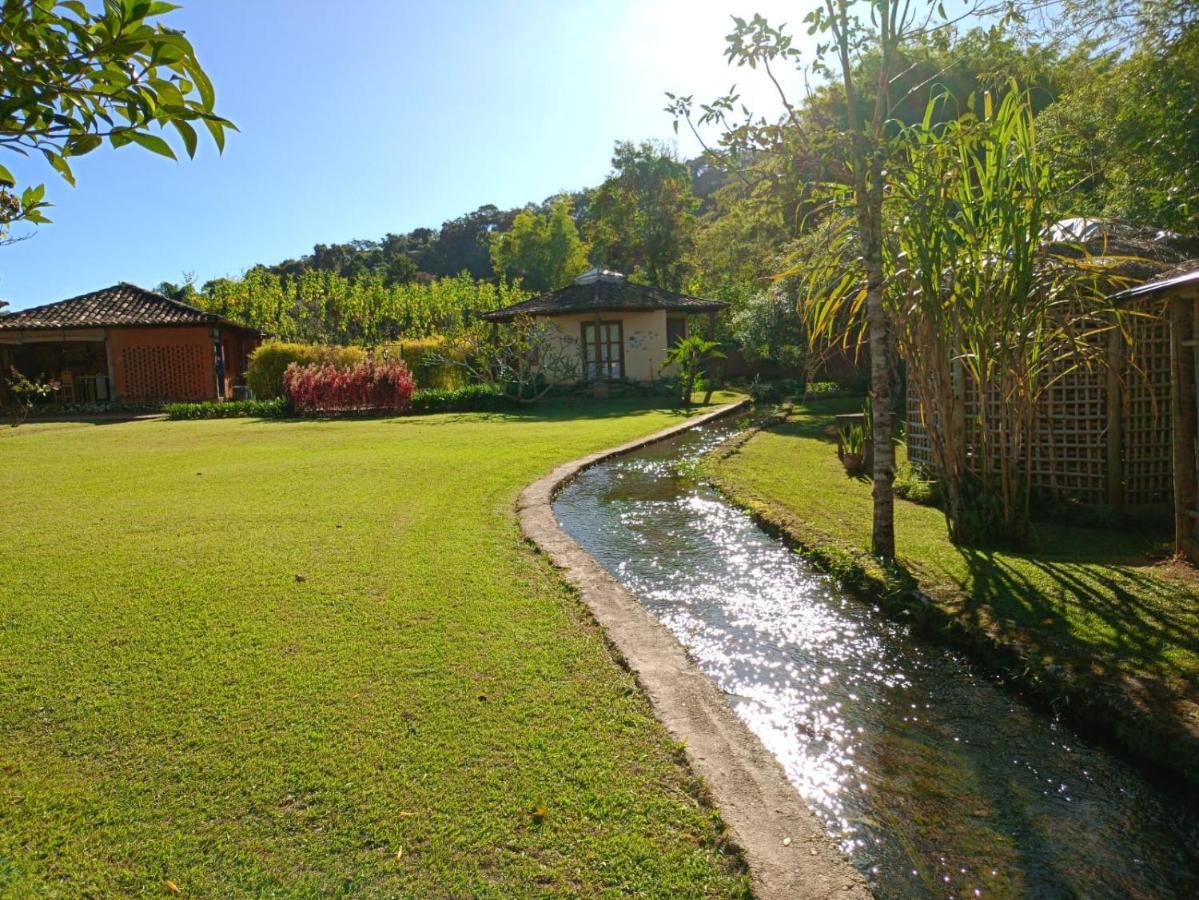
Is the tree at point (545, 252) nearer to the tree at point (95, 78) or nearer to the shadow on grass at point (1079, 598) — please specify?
the shadow on grass at point (1079, 598)

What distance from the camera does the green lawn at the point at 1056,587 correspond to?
3705 mm

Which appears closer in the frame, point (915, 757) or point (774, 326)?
point (915, 757)

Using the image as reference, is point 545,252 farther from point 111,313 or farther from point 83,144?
point 83,144

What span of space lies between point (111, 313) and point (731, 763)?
2944 cm

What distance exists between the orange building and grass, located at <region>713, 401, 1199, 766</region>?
928 inches

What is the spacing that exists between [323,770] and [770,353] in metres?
Result: 20.3

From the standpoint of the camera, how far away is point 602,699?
3328mm

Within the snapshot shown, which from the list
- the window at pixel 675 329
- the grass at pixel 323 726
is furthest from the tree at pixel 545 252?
the grass at pixel 323 726

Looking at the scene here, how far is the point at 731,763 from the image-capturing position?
9.21 ft

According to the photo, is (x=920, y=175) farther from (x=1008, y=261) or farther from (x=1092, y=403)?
(x=1092, y=403)

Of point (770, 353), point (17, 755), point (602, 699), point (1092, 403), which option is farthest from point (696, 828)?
point (770, 353)

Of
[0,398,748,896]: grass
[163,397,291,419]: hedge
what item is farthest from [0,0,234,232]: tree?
[163,397,291,419]: hedge

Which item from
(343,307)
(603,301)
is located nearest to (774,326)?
(603,301)

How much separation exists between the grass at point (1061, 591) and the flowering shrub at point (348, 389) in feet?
47.3
